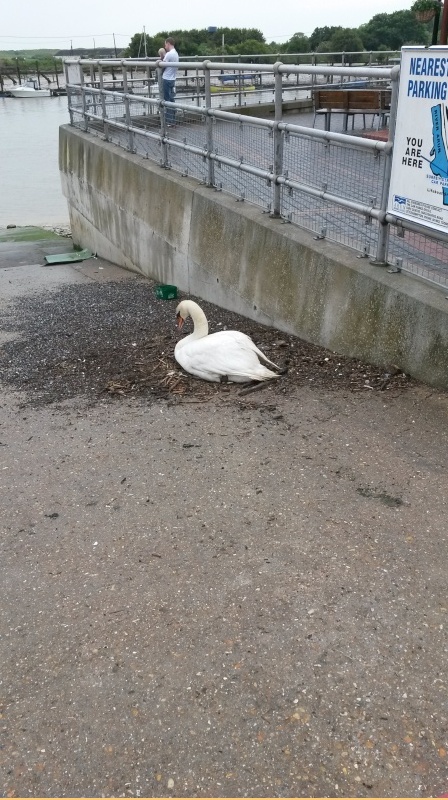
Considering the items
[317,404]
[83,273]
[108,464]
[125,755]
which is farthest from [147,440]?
[83,273]

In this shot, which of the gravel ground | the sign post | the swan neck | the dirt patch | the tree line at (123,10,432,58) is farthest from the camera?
the tree line at (123,10,432,58)

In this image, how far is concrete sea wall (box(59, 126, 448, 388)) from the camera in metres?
4.93

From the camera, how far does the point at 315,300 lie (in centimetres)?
588

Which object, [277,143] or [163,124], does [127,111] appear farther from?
[277,143]

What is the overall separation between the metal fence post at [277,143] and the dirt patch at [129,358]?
116cm

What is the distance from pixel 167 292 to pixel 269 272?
2.38 meters

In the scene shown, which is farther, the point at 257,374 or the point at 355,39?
the point at 355,39

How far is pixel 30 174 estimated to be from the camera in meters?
35.0

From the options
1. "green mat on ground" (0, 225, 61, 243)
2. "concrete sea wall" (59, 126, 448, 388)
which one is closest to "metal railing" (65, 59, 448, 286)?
"concrete sea wall" (59, 126, 448, 388)

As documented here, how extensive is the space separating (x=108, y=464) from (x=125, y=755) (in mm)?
2192

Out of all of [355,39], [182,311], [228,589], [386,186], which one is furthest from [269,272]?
[355,39]

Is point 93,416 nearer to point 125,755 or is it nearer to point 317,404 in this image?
point 317,404

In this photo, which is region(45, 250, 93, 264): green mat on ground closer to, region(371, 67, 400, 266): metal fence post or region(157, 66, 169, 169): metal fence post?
region(157, 66, 169, 169): metal fence post

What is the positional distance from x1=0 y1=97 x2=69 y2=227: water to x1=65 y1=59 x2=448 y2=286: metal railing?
55.8ft
